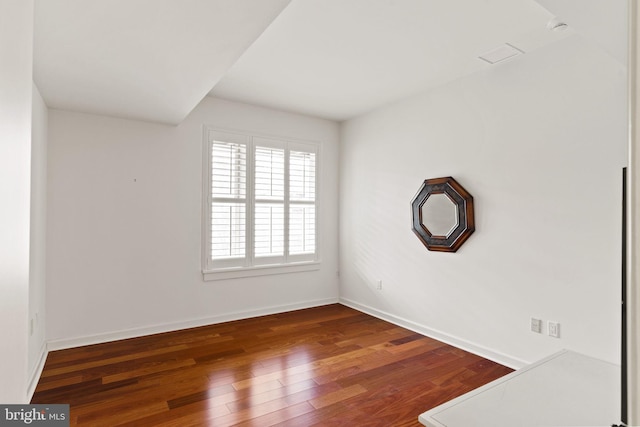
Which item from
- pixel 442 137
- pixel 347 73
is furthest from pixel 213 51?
pixel 442 137

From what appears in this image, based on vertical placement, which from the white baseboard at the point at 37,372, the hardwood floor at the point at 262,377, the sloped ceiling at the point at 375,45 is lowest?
the hardwood floor at the point at 262,377

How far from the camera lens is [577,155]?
8.55 feet

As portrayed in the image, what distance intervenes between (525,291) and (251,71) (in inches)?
125

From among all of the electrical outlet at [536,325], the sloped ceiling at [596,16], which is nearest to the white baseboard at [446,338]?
the electrical outlet at [536,325]

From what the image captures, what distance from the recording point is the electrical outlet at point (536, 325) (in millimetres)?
2826

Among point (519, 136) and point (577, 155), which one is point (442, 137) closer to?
point (519, 136)

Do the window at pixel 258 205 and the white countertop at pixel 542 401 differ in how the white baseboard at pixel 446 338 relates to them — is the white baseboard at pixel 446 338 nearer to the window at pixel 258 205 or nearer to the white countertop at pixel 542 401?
the window at pixel 258 205

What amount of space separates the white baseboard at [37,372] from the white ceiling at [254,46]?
2.22 meters

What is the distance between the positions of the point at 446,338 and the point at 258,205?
2627 mm

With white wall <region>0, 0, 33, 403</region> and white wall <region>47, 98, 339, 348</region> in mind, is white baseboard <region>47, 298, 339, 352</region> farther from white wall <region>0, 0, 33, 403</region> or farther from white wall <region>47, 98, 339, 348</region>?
white wall <region>0, 0, 33, 403</region>

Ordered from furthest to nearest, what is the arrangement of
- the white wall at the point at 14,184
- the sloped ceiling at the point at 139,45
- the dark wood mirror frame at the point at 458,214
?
the dark wood mirror frame at the point at 458,214 < the sloped ceiling at the point at 139,45 < the white wall at the point at 14,184

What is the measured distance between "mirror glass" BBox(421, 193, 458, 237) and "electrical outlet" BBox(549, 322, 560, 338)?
1131 millimetres

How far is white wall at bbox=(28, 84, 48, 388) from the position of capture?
8.69 ft

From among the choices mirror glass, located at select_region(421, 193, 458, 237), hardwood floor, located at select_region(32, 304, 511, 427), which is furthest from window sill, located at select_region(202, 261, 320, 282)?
mirror glass, located at select_region(421, 193, 458, 237)
